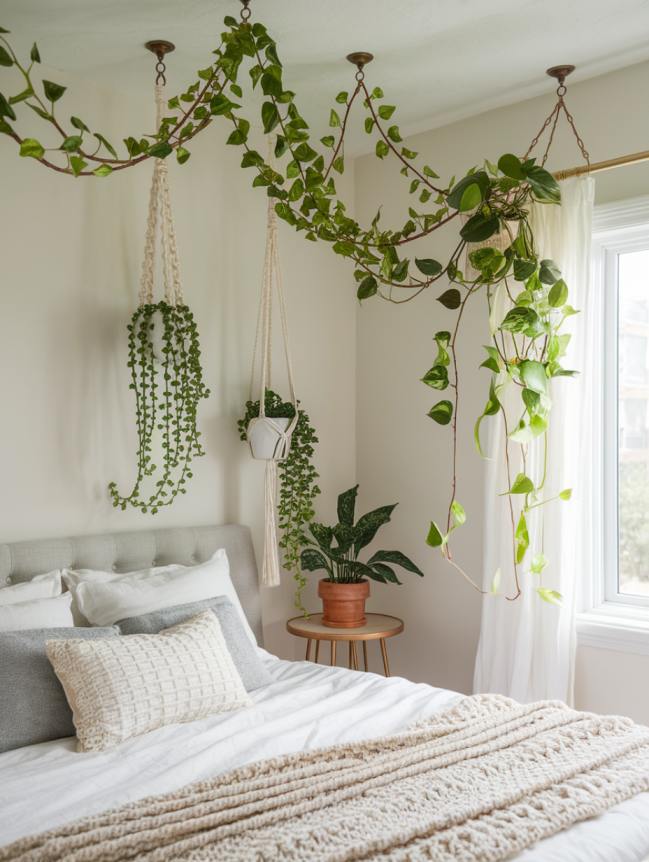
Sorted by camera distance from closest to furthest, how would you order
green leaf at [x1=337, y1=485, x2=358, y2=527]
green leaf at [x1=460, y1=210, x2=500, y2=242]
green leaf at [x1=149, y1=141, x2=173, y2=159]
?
green leaf at [x1=149, y1=141, x2=173, y2=159]
green leaf at [x1=460, y1=210, x2=500, y2=242]
green leaf at [x1=337, y1=485, x2=358, y2=527]

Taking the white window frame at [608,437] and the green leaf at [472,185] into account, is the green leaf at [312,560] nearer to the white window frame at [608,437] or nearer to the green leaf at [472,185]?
the white window frame at [608,437]

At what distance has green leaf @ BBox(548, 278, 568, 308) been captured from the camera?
217 cm

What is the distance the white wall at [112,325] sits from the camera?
3014 millimetres

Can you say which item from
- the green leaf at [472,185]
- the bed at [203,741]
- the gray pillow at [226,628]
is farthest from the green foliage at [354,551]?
the green leaf at [472,185]

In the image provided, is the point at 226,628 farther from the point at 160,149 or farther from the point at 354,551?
the point at 160,149

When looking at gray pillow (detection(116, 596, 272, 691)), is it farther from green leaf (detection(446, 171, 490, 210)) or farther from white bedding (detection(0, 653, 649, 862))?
green leaf (detection(446, 171, 490, 210))

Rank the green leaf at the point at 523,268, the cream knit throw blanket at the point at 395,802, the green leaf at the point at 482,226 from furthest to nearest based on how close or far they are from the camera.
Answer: the green leaf at the point at 523,268
the green leaf at the point at 482,226
the cream knit throw blanket at the point at 395,802

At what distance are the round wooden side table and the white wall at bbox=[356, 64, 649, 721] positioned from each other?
245 mm

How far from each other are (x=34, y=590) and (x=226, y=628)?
0.62m

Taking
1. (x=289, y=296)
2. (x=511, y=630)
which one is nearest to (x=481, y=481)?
(x=511, y=630)

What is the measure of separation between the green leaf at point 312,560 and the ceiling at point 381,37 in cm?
183

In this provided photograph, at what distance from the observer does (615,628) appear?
318 centimetres

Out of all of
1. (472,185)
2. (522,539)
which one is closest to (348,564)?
(522,539)

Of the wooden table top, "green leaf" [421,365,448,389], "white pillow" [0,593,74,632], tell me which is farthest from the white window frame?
"white pillow" [0,593,74,632]
